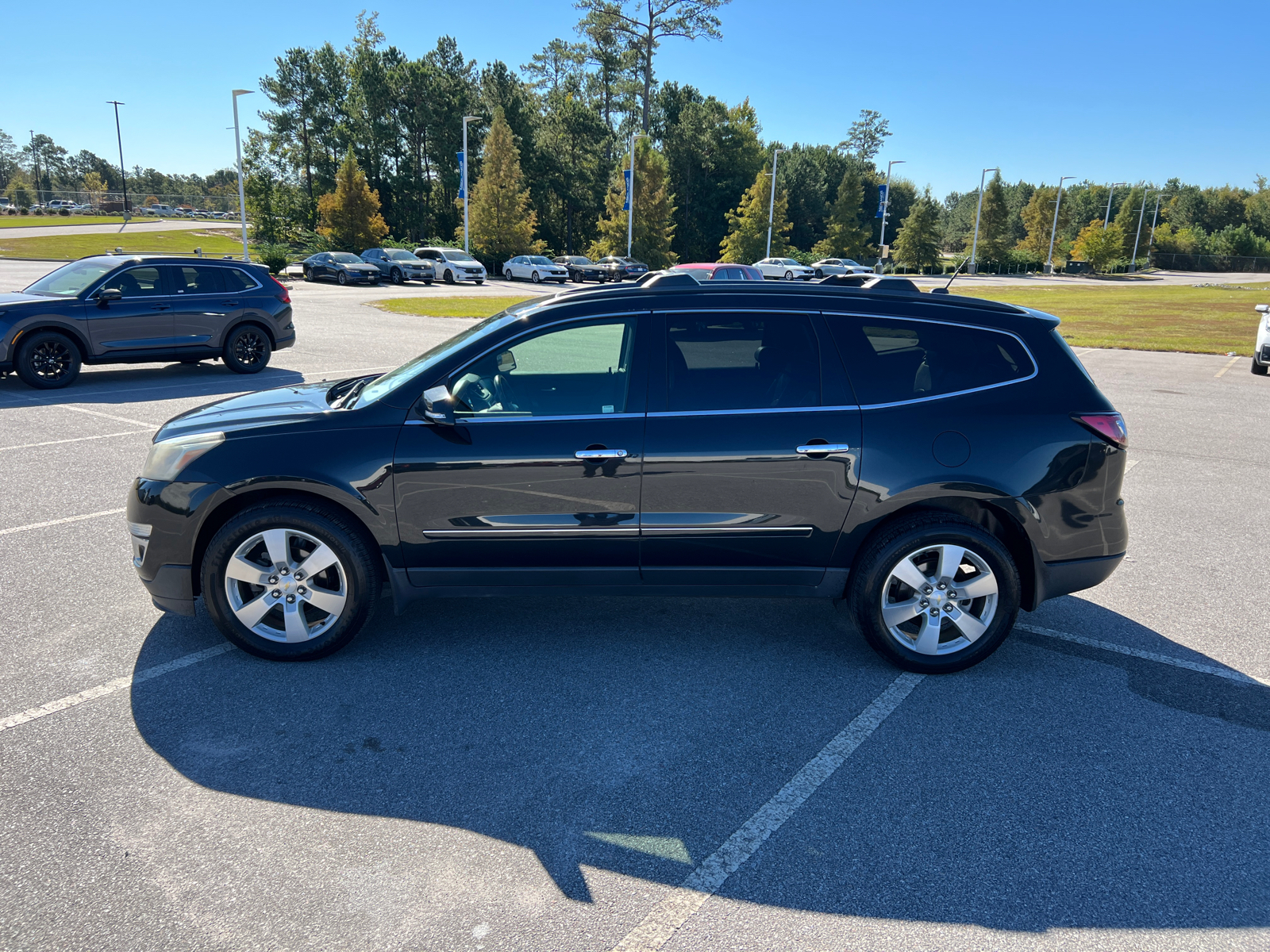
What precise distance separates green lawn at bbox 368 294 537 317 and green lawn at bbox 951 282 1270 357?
15932mm

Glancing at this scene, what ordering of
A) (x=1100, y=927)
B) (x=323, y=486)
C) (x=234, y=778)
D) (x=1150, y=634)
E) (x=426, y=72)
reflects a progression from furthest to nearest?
(x=426, y=72)
(x=1150, y=634)
(x=323, y=486)
(x=234, y=778)
(x=1100, y=927)

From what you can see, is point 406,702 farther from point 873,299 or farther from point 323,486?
point 873,299

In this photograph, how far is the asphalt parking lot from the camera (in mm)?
2652

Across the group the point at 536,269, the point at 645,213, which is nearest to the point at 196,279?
the point at 536,269

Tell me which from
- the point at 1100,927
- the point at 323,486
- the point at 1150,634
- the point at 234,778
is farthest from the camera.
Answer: the point at 1150,634

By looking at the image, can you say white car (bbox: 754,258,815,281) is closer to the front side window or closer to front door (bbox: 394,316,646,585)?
the front side window

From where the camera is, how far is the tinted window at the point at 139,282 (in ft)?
39.0

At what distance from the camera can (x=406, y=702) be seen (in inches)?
152

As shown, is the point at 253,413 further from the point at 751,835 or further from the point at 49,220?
the point at 49,220

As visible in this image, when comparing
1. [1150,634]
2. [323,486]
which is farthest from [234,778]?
[1150,634]

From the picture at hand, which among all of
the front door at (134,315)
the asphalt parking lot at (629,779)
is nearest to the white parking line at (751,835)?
the asphalt parking lot at (629,779)

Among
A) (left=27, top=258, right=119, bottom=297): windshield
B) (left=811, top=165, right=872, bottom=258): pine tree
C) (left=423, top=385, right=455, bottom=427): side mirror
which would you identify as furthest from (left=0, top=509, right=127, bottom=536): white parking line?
(left=811, top=165, right=872, bottom=258): pine tree

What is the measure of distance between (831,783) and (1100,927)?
977mm

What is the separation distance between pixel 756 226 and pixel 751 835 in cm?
6132
